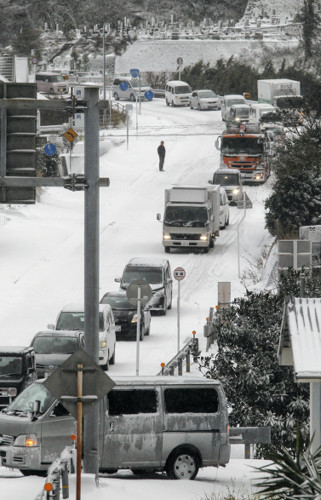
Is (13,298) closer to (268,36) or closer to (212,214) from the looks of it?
(212,214)

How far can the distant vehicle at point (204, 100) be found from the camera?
81.9m

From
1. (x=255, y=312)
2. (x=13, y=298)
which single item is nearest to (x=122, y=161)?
(x=13, y=298)

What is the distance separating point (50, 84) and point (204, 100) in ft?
31.8

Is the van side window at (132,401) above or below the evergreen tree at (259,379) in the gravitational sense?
above

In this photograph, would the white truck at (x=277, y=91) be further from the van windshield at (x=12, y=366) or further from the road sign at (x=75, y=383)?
the road sign at (x=75, y=383)

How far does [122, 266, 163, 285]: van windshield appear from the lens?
3650 cm

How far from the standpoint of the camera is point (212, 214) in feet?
150

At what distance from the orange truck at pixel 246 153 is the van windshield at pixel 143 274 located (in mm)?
20885

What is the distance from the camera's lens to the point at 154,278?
36531mm

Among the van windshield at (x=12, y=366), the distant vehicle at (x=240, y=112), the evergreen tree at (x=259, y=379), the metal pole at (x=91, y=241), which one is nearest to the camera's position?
the metal pole at (x=91, y=241)

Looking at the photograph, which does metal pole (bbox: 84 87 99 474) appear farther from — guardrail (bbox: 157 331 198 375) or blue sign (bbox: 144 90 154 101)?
blue sign (bbox: 144 90 154 101)

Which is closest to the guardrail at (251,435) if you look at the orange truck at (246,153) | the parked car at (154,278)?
the parked car at (154,278)

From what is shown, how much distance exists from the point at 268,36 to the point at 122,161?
49.7 meters

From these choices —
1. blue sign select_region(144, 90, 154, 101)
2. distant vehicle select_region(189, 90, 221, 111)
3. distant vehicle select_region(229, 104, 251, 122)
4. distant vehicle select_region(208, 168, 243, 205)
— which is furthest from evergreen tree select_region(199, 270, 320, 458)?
blue sign select_region(144, 90, 154, 101)
